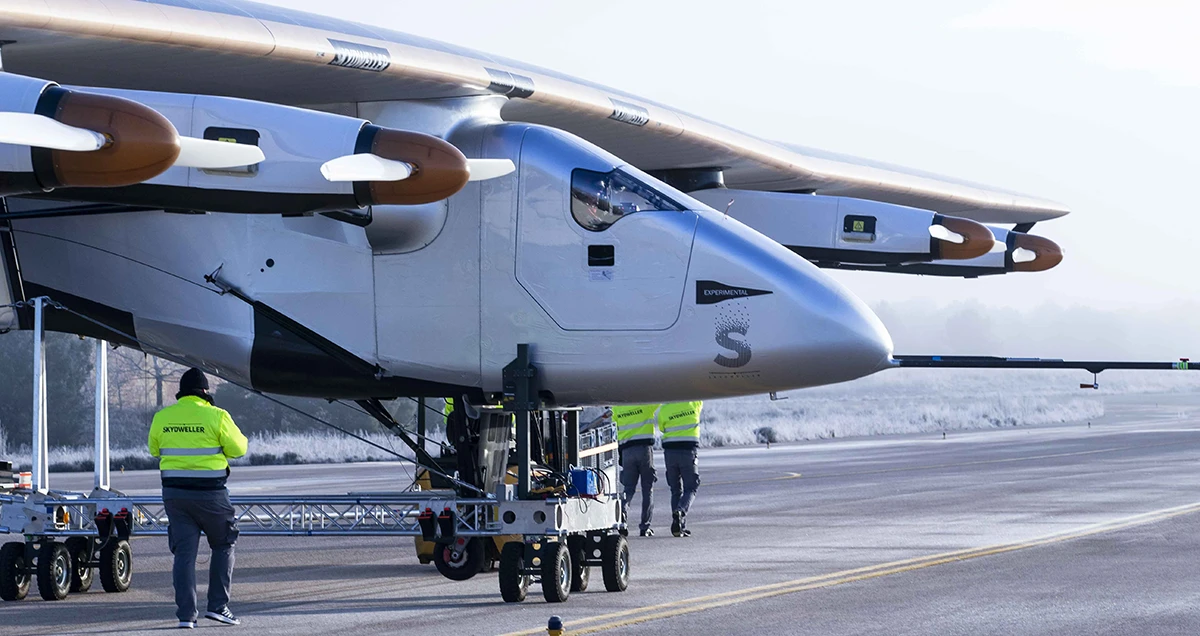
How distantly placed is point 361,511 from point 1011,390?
417 ft

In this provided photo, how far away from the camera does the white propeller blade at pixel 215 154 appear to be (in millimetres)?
9898

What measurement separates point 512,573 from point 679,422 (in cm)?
665

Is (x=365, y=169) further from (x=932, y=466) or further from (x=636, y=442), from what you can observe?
(x=932, y=466)

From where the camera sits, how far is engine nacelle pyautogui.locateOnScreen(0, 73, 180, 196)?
898cm

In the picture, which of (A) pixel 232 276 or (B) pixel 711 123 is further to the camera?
(B) pixel 711 123

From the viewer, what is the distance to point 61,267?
46.8 ft

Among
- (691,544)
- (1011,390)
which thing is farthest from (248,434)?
(1011,390)

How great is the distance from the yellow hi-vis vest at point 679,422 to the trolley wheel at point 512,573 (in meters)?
6.41

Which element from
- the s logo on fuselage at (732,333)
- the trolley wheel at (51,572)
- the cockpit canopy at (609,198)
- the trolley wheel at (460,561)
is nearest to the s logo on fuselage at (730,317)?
the s logo on fuselage at (732,333)

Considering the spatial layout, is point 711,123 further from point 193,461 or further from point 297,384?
point 193,461

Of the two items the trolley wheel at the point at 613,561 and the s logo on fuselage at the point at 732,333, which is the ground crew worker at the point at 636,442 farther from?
the s logo on fuselage at the point at 732,333

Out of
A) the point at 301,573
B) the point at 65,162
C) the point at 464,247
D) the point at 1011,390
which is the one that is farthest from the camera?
the point at 1011,390

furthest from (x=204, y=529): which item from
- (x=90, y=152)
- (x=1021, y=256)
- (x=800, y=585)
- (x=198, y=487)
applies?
(x=1021, y=256)

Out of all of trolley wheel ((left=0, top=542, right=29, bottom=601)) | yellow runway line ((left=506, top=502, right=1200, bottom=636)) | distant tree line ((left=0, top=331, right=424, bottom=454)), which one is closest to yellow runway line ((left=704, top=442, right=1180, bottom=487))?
yellow runway line ((left=506, top=502, right=1200, bottom=636))
